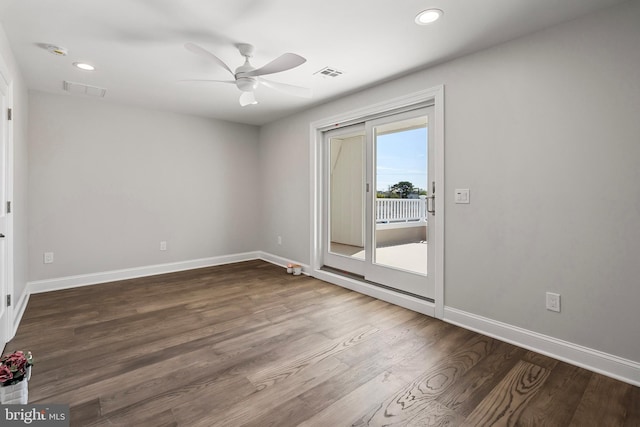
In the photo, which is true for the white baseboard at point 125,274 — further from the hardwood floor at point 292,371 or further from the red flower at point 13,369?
the red flower at point 13,369

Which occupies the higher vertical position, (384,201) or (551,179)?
(551,179)

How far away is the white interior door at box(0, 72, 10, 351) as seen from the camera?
91.4 inches

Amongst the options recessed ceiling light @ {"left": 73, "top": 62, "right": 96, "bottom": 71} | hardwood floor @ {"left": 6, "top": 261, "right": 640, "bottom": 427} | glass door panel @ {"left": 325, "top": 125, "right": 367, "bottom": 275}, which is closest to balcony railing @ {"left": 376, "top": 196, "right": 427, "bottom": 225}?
glass door panel @ {"left": 325, "top": 125, "right": 367, "bottom": 275}

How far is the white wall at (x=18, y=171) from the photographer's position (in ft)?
8.74

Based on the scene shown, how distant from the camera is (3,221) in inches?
93.1

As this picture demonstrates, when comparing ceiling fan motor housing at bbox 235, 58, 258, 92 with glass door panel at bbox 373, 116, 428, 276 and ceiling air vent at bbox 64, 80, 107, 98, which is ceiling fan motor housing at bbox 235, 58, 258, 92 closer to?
glass door panel at bbox 373, 116, 428, 276

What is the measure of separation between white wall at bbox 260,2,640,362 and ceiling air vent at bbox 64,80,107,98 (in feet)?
12.0

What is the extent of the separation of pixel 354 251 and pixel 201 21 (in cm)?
300

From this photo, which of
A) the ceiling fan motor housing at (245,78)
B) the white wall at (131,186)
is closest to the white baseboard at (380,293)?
the white wall at (131,186)

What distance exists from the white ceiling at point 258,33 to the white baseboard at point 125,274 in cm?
235

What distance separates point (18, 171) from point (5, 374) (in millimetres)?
2428

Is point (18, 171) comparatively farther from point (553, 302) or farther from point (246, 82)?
point (553, 302)

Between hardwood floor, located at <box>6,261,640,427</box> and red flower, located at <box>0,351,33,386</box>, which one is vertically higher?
red flower, located at <box>0,351,33,386</box>

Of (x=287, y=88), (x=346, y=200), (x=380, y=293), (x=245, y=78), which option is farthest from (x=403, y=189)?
(x=245, y=78)
